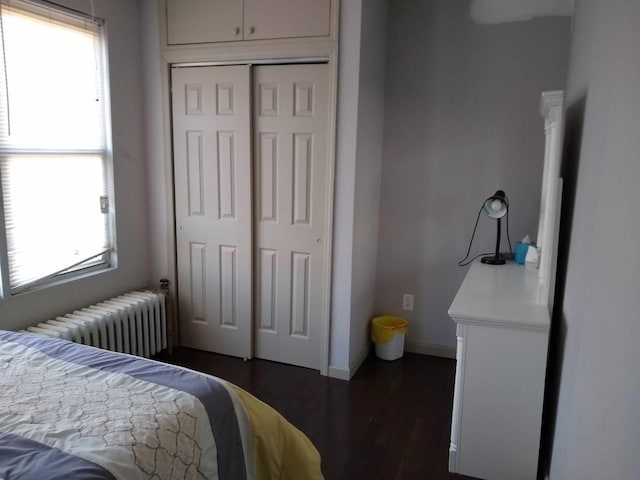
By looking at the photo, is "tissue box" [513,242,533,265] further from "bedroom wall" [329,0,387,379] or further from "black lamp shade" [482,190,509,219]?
"bedroom wall" [329,0,387,379]

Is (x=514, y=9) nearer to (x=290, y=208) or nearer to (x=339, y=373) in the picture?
(x=290, y=208)

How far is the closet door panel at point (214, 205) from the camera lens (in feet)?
10.4

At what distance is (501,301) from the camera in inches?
89.7

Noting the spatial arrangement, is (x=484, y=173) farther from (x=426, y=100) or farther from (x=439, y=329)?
(x=439, y=329)

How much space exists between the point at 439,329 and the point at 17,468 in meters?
2.83

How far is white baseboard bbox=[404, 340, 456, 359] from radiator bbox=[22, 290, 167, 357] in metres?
1.72

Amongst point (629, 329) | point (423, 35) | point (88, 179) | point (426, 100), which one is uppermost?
point (423, 35)

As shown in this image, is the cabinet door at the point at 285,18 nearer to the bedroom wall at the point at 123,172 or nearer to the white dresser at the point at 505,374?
the bedroom wall at the point at 123,172

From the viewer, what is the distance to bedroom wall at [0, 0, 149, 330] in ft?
9.52

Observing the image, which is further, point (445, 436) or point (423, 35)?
point (423, 35)

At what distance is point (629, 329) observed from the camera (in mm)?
955

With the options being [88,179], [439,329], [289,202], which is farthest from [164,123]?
[439,329]

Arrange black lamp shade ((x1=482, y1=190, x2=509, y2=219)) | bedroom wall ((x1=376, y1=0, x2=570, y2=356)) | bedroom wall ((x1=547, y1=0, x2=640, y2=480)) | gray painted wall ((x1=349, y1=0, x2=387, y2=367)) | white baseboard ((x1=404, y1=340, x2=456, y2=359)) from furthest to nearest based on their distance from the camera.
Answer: white baseboard ((x1=404, y1=340, x2=456, y2=359)), bedroom wall ((x1=376, y1=0, x2=570, y2=356)), gray painted wall ((x1=349, y1=0, x2=387, y2=367)), black lamp shade ((x1=482, y1=190, x2=509, y2=219)), bedroom wall ((x1=547, y1=0, x2=640, y2=480))

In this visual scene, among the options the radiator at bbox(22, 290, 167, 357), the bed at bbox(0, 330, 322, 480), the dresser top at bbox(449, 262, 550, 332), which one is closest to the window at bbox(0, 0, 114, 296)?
the radiator at bbox(22, 290, 167, 357)
